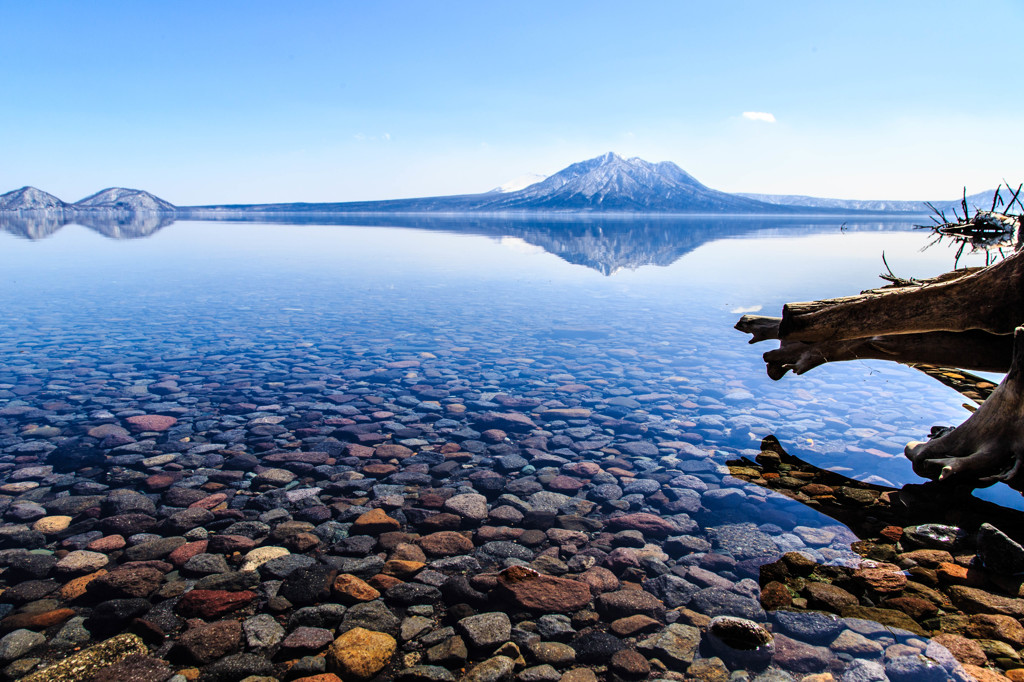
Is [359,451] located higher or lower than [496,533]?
higher

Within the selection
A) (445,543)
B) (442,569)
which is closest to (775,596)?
(442,569)

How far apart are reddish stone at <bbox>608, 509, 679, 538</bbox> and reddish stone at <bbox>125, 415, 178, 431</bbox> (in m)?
7.13

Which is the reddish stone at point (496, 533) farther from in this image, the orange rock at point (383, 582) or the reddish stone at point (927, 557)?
the reddish stone at point (927, 557)

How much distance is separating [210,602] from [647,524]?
441 centimetres

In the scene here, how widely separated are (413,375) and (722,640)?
9113 millimetres

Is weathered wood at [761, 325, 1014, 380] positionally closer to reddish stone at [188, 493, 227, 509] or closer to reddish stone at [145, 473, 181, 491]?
reddish stone at [188, 493, 227, 509]

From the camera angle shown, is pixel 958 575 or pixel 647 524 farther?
pixel 647 524

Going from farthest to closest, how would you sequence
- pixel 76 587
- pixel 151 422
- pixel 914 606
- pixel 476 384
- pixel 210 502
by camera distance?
1. pixel 476 384
2. pixel 151 422
3. pixel 210 502
4. pixel 76 587
5. pixel 914 606

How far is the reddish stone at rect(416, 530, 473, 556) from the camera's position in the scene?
6.30m

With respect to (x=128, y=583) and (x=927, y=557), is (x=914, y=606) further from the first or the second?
(x=128, y=583)

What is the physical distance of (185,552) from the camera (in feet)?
20.0

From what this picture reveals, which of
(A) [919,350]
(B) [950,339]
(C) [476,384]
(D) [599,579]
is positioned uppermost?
(B) [950,339]

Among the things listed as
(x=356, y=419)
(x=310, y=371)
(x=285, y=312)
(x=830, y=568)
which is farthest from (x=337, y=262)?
(x=830, y=568)

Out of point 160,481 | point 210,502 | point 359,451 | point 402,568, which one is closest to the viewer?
point 402,568
